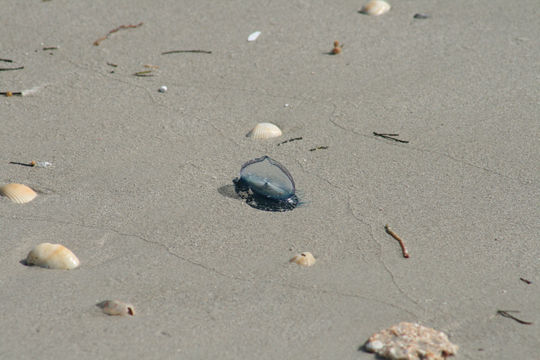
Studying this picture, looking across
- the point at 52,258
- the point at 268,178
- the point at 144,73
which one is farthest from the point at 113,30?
the point at 52,258

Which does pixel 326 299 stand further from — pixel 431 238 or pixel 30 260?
pixel 30 260

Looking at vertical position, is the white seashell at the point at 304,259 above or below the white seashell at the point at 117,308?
below

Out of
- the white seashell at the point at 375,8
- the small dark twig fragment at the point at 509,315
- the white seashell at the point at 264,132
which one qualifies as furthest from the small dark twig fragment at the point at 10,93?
the small dark twig fragment at the point at 509,315

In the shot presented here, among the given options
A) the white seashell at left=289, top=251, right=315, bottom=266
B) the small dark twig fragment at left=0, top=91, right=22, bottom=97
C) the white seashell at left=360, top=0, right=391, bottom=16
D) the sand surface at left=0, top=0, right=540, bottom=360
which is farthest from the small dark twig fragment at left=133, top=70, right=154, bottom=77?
the white seashell at left=289, top=251, right=315, bottom=266

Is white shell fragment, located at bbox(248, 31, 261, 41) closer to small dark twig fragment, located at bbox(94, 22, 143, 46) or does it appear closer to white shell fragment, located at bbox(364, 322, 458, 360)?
small dark twig fragment, located at bbox(94, 22, 143, 46)

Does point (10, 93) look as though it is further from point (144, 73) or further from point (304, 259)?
point (304, 259)

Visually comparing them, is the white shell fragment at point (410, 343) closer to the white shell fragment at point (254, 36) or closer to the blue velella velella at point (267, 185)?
the blue velella velella at point (267, 185)
